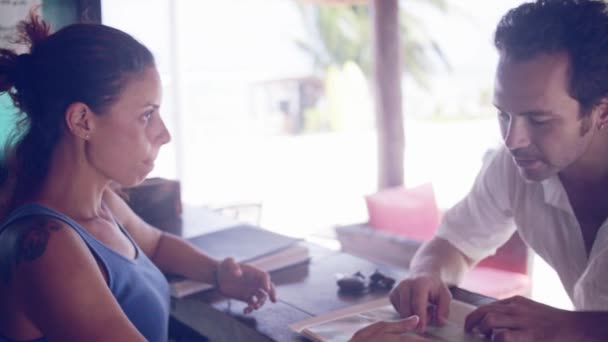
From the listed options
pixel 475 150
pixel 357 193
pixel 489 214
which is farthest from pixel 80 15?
pixel 475 150

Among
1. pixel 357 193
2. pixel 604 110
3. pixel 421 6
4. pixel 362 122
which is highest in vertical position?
pixel 421 6

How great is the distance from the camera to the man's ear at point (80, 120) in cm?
106

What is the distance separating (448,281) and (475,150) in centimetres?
914

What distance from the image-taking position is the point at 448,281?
1.53 m

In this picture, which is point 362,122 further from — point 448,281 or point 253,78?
point 448,281

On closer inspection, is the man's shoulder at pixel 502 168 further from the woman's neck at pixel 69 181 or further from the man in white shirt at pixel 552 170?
the woman's neck at pixel 69 181

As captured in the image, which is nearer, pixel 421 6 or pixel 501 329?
pixel 501 329

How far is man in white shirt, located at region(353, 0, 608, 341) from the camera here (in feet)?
3.67

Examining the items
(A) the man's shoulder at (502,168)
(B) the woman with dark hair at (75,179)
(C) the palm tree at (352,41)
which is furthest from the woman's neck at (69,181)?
(C) the palm tree at (352,41)

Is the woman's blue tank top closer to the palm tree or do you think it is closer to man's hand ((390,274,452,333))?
man's hand ((390,274,452,333))

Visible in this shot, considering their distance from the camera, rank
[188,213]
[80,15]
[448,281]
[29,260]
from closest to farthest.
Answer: [29,260], [80,15], [448,281], [188,213]

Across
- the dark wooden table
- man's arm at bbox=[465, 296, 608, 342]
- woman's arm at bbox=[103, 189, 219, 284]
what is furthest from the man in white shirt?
woman's arm at bbox=[103, 189, 219, 284]

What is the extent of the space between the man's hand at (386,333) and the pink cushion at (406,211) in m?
2.46

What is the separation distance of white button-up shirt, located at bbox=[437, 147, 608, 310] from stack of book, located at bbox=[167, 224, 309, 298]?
1.49 feet
